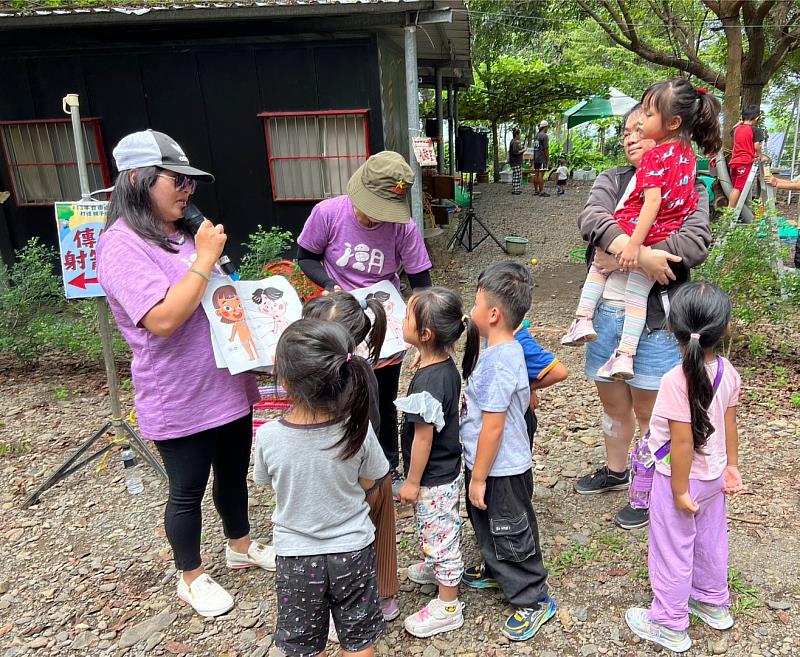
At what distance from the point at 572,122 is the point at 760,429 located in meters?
17.7

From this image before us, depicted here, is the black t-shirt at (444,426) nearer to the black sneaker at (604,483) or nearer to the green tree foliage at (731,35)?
the black sneaker at (604,483)

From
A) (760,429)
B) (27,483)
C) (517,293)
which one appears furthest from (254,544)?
(760,429)

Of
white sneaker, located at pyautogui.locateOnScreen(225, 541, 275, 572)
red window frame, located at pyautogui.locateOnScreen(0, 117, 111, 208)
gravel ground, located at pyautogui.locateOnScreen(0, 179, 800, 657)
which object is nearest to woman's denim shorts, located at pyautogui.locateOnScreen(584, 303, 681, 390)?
gravel ground, located at pyautogui.locateOnScreen(0, 179, 800, 657)

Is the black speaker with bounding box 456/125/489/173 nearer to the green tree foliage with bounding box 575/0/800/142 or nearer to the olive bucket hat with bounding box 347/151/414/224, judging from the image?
the green tree foliage with bounding box 575/0/800/142

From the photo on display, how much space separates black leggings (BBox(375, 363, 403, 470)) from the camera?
284 cm

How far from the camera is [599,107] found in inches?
701

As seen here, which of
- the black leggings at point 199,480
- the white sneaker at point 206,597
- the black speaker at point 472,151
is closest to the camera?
the black leggings at point 199,480

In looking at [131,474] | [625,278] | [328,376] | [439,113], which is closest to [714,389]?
[625,278]

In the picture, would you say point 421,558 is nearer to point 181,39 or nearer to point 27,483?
point 27,483

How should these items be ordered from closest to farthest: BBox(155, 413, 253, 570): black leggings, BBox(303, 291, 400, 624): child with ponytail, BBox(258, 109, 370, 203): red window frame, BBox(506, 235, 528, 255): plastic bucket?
BBox(303, 291, 400, 624): child with ponytail < BBox(155, 413, 253, 570): black leggings < BBox(258, 109, 370, 203): red window frame < BBox(506, 235, 528, 255): plastic bucket

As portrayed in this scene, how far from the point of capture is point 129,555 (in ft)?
9.42

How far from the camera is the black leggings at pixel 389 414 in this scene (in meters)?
2.84

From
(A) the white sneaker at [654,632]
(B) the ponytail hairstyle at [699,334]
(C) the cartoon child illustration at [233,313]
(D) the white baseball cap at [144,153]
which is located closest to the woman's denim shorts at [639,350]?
(B) the ponytail hairstyle at [699,334]

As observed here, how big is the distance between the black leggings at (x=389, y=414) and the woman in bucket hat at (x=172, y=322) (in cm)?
73
